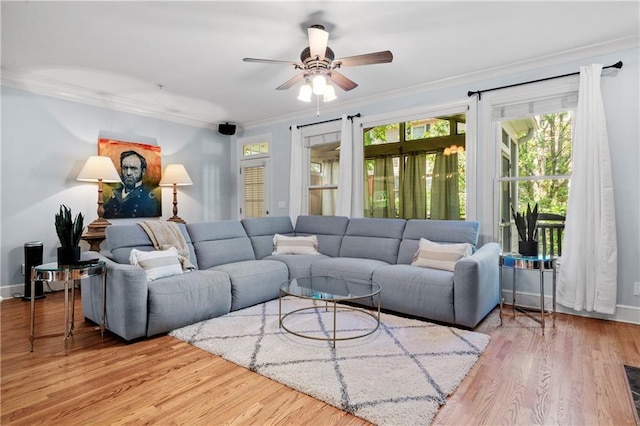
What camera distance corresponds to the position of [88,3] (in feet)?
8.26

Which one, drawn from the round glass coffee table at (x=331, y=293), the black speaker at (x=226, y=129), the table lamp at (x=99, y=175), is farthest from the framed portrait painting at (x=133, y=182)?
the round glass coffee table at (x=331, y=293)

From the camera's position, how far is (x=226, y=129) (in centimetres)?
616

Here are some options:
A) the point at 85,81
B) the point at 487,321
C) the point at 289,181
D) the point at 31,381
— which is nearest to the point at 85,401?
the point at 31,381

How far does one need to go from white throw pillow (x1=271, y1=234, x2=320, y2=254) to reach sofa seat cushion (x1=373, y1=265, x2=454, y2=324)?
117 cm

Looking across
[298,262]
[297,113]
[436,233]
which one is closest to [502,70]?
[436,233]

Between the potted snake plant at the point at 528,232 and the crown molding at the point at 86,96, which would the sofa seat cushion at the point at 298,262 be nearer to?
the potted snake plant at the point at 528,232

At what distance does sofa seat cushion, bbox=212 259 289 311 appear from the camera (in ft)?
11.0

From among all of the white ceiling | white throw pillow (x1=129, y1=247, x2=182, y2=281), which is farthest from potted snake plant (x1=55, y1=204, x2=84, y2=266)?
the white ceiling

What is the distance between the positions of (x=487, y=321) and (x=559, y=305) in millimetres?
870

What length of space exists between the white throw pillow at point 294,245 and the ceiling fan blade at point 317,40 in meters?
2.31

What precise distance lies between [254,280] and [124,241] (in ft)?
4.09

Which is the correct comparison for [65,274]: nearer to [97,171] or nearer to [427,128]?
[97,171]

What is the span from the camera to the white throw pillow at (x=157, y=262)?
2924 millimetres

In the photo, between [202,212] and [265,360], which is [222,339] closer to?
[265,360]
